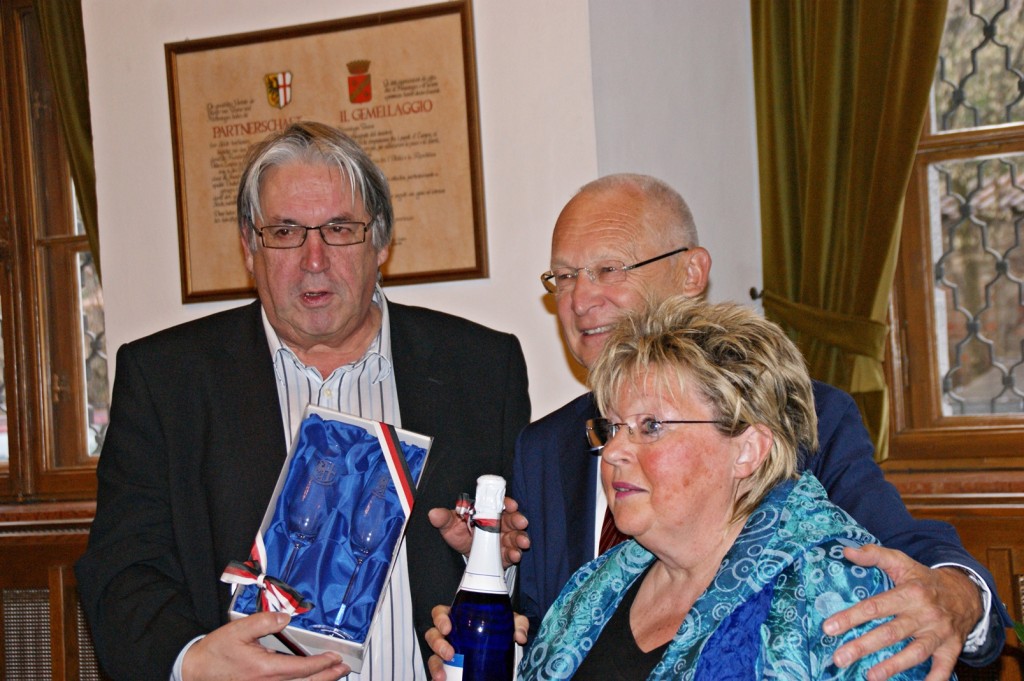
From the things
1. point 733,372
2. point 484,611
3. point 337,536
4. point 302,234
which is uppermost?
point 302,234

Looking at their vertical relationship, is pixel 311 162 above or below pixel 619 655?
above

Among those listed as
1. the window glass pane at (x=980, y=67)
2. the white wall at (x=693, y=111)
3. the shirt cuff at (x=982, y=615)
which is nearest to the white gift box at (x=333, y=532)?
the shirt cuff at (x=982, y=615)

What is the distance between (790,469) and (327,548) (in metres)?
0.83

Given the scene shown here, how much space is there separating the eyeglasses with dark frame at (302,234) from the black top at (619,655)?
94 centimetres

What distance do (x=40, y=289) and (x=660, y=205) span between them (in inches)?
148

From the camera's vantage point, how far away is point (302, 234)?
2.18 meters

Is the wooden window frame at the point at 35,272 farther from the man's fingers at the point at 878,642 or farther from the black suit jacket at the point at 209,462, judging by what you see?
the man's fingers at the point at 878,642

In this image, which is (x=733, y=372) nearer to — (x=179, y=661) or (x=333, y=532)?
(x=333, y=532)

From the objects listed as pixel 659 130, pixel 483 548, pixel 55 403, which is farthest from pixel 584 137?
pixel 55 403

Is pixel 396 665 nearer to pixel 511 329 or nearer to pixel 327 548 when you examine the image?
pixel 327 548

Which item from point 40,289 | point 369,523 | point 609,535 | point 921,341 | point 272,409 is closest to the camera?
point 369,523

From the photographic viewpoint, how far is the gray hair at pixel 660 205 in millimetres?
2230

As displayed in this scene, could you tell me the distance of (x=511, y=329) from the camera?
3.37 m

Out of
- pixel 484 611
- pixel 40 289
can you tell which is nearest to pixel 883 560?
pixel 484 611
